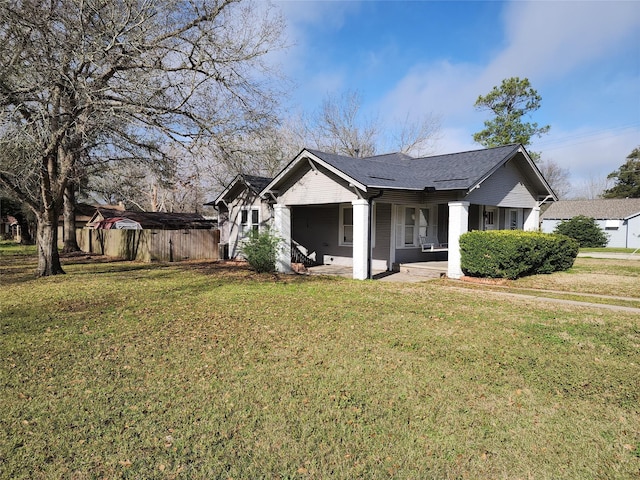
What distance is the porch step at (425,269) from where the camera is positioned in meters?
13.2

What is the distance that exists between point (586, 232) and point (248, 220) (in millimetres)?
29065

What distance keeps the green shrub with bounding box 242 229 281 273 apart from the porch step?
15.3ft

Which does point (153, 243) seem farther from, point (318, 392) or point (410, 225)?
point (318, 392)

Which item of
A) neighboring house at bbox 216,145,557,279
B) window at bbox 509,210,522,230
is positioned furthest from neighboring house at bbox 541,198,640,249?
neighboring house at bbox 216,145,557,279

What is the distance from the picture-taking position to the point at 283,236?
1483 centimetres

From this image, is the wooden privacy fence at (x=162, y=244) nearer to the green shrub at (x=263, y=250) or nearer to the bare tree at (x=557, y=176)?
the green shrub at (x=263, y=250)

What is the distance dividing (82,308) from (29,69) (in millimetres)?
6465

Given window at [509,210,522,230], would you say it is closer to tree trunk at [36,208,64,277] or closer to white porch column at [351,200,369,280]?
white porch column at [351,200,369,280]

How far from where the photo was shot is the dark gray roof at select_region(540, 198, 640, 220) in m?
34.4

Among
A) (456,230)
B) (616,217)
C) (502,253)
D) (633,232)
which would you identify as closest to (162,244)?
(456,230)

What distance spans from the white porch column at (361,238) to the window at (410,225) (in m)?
2.63

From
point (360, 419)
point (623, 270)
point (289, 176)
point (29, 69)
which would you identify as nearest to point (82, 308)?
point (29, 69)

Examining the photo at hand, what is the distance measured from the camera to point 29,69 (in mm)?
9969

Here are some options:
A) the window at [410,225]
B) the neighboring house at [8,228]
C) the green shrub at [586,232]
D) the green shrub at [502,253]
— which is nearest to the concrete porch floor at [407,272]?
the window at [410,225]
